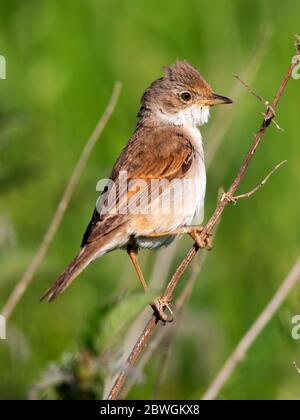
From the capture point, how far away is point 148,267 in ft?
23.9

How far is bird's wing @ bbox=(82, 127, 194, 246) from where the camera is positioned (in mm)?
5406

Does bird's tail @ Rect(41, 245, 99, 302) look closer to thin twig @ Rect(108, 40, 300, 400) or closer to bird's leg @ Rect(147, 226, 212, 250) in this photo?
thin twig @ Rect(108, 40, 300, 400)

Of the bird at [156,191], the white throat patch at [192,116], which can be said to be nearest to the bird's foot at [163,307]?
the bird at [156,191]

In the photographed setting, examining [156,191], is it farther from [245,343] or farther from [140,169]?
[245,343]

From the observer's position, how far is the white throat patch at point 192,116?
643 cm

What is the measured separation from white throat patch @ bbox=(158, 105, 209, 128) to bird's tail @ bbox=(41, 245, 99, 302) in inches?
64.6

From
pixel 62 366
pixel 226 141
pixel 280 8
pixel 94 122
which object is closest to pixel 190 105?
pixel 226 141

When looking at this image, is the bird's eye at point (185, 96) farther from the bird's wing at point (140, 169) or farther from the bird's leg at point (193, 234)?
the bird's leg at point (193, 234)

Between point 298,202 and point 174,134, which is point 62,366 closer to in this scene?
point 174,134

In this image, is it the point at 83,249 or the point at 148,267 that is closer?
the point at 83,249

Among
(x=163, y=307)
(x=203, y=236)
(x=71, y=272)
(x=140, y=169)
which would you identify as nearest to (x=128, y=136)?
(x=140, y=169)

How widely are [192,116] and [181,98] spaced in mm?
Answer: 180

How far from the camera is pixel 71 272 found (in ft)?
15.8

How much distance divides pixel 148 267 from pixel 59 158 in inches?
54.6
